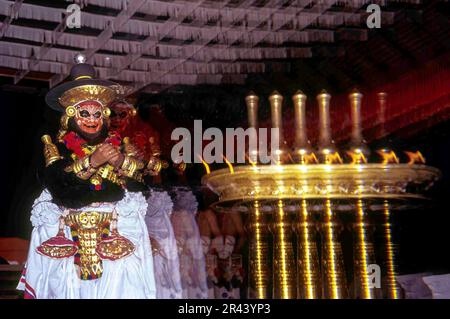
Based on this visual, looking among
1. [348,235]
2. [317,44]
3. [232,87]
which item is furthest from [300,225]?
[317,44]

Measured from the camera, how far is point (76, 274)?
2857 mm

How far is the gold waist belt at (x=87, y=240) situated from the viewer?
2.85m

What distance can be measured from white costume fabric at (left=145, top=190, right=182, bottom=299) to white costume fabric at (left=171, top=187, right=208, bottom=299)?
0.06 m

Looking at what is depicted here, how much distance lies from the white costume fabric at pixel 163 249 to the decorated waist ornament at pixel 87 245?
360 mm

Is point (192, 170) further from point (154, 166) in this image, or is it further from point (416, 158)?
point (416, 158)

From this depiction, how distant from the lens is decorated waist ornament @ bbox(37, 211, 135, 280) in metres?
2.84

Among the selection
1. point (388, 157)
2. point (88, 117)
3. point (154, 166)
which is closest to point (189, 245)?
point (154, 166)

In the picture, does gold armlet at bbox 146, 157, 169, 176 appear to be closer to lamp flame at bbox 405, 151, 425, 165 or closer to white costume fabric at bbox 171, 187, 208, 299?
white costume fabric at bbox 171, 187, 208, 299

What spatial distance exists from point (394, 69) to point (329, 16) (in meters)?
0.54

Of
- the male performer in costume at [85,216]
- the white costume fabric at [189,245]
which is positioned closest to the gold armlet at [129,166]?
the male performer in costume at [85,216]

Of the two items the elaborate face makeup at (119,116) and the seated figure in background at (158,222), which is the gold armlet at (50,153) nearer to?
the seated figure in background at (158,222)

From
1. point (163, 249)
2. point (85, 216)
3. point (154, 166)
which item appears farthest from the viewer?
point (163, 249)

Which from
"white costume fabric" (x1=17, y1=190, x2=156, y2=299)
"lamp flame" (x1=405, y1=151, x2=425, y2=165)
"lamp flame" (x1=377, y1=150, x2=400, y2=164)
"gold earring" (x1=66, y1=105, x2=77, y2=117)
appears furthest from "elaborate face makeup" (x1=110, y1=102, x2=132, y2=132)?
"lamp flame" (x1=405, y1=151, x2=425, y2=165)

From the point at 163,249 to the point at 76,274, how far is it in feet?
1.80
